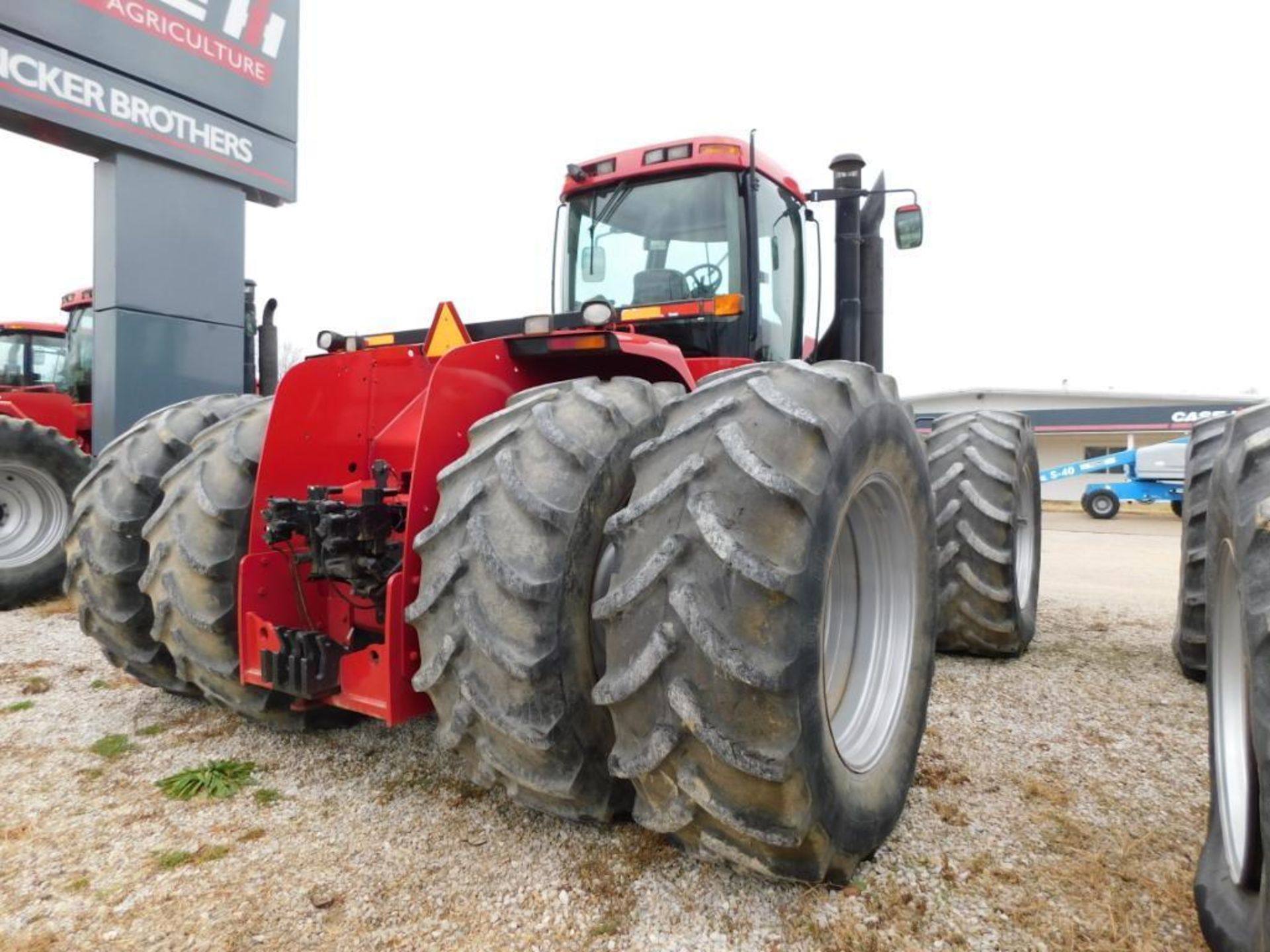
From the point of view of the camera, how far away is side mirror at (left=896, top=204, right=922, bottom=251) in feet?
13.9

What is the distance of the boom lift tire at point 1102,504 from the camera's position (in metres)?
18.7

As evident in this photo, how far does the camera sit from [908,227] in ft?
14.1

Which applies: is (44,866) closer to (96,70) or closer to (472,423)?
(472,423)

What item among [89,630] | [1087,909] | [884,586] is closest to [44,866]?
[89,630]

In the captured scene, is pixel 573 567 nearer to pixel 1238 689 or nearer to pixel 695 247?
pixel 1238 689

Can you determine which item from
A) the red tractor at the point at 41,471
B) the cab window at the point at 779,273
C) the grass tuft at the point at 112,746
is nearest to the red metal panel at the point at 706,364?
the cab window at the point at 779,273

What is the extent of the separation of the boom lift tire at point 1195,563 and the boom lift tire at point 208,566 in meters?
4.22

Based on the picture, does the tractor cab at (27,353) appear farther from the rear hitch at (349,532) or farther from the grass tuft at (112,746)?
the rear hitch at (349,532)

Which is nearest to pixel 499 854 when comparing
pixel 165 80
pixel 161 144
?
pixel 161 144

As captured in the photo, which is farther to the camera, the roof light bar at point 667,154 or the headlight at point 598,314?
the roof light bar at point 667,154

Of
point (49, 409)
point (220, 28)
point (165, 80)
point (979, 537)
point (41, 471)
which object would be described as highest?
point (220, 28)

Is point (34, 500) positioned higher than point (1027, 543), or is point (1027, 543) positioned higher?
point (34, 500)

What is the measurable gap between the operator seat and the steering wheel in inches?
1.2

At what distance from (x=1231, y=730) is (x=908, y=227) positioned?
3.05m
